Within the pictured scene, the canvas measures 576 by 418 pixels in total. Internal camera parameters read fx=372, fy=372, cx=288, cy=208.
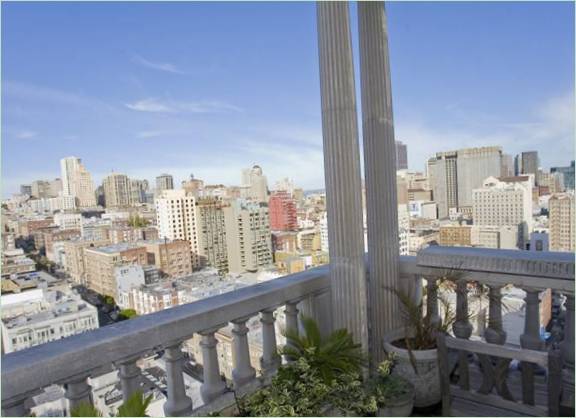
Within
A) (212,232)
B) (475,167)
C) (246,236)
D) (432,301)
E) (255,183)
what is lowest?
(246,236)

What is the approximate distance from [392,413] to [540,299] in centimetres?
99

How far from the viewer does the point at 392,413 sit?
1958mm

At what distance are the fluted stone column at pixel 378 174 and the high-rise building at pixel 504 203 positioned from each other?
339cm

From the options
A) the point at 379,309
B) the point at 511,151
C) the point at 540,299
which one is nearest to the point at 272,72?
the point at 511,151

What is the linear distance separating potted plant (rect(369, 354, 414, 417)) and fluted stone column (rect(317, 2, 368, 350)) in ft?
0.83

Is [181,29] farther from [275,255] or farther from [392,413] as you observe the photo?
[275,255]

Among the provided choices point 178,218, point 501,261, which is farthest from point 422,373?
point 178,218

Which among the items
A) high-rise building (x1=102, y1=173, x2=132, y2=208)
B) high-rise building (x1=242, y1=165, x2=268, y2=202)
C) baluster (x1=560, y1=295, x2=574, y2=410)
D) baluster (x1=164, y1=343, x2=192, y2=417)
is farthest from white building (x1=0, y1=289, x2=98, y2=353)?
high-rise building (x1=242, y1=165, x2=268, y2=202)

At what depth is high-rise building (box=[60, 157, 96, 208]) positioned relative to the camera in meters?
8.13

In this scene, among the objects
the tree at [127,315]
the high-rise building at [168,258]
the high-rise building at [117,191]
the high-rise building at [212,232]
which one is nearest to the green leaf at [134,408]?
the tree at [127,315]

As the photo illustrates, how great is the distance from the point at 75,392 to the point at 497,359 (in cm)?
212

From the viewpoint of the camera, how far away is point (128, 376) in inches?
56.7

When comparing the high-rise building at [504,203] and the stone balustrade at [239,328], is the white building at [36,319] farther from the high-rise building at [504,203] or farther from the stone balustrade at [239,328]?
the high-rise building at [504,203]

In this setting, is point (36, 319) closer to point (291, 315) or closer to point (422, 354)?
point (291, 315)
